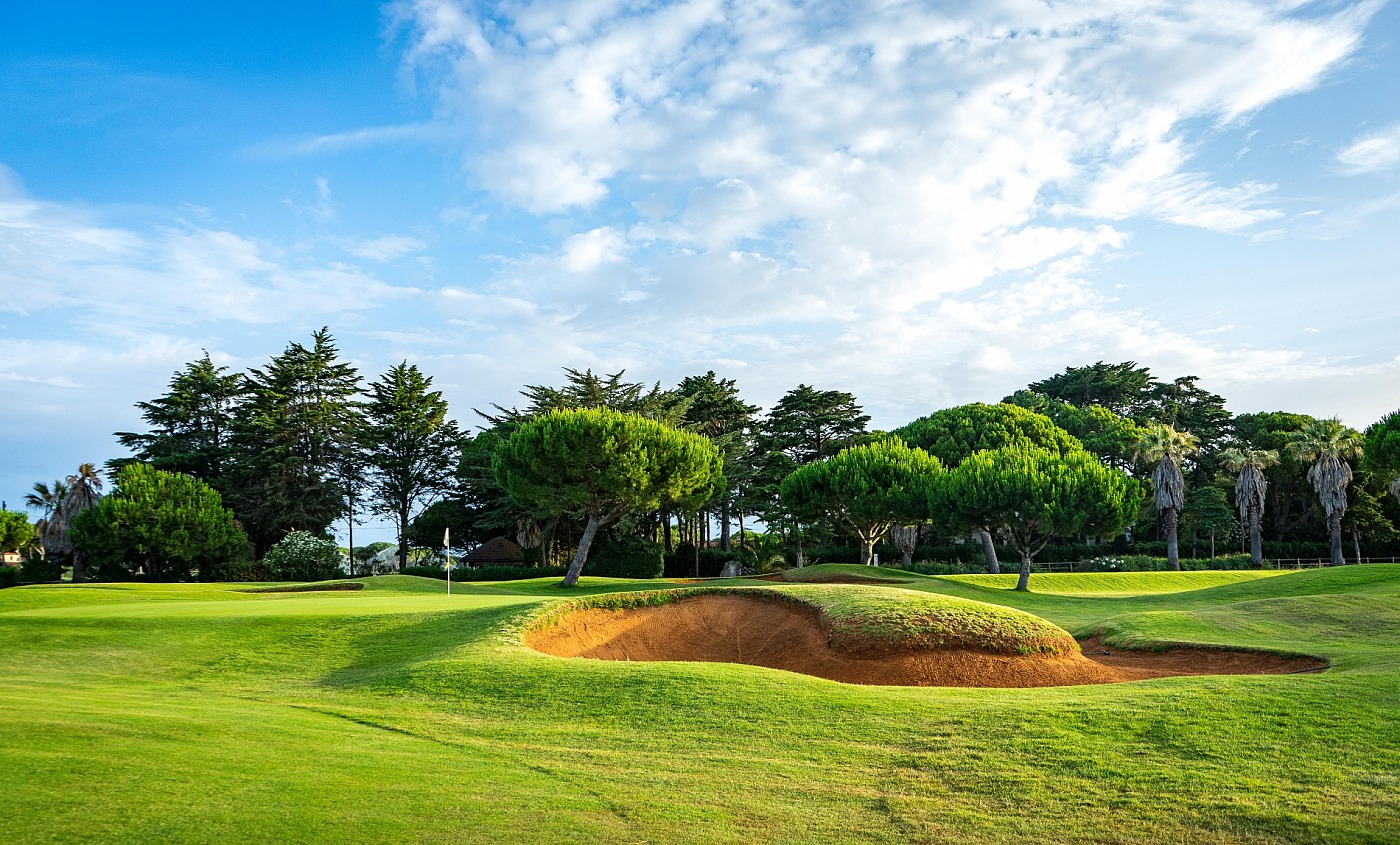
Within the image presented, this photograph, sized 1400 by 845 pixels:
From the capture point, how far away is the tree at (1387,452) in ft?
150

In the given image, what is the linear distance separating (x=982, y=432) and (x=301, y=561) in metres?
41.5

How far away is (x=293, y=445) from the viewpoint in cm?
6194

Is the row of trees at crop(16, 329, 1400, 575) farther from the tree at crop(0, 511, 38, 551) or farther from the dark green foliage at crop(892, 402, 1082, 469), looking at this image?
the tree at crop(0, 511, 38, 551)

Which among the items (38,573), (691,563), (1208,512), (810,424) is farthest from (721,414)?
(38,573)

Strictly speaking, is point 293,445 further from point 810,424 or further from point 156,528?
point 810,424

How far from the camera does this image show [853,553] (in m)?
60.2

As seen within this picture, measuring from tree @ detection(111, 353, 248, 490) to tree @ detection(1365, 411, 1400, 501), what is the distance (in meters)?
72.8

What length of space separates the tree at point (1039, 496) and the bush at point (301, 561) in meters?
33.4

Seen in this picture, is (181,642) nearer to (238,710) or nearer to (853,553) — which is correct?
(238,710)

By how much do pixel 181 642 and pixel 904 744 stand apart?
1448 cm

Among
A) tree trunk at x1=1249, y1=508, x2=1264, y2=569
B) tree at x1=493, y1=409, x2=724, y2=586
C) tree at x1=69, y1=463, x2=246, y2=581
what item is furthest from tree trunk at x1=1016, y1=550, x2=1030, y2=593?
tree at x1=69, y1=463, x2=246, y2=581

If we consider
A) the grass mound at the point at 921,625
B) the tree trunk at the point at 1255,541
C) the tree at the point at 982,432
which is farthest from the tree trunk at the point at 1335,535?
the grass mound at the point at 921,625

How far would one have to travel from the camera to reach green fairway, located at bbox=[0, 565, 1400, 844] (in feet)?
21.7

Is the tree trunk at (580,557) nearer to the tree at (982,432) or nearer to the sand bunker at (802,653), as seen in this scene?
the sand bunker at (802,653)
